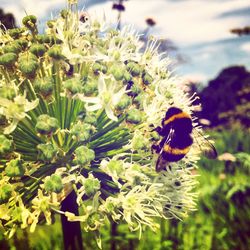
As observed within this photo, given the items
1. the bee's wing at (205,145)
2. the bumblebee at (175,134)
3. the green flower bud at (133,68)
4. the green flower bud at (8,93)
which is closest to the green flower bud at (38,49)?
the green flower bud at (8,93)

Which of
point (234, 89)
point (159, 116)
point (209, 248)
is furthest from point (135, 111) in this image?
point (234, 89)

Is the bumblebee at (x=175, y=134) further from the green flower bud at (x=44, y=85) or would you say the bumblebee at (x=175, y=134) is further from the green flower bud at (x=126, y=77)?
the green flower bud at (x=44, y=85)

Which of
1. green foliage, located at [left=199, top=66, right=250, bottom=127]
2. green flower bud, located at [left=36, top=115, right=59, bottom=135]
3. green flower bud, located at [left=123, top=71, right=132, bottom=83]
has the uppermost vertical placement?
green foliage, located at [left=199, top=66, right=250, bottom=127]

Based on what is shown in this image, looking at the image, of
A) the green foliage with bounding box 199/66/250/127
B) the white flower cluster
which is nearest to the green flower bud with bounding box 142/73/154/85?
the white flower cluster

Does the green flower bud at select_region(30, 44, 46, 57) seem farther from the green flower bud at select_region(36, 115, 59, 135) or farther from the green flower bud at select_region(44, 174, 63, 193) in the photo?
the green flower bud at select_region(44, 174, 63, 193)

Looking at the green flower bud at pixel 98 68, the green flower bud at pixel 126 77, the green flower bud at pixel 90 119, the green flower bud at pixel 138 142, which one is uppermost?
the green flower bud at pixel 98 68

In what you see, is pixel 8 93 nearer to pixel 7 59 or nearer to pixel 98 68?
pixel 7 59

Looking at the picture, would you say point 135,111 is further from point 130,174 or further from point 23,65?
point 23,65

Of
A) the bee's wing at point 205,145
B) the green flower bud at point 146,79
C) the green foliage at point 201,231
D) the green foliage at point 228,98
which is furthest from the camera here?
the green foliage at point 228,98

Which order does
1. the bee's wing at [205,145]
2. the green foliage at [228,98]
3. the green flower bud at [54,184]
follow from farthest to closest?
the green foliage at [228,98], the bee's wing at [205,145], the green flower bud at [54,184]
